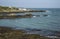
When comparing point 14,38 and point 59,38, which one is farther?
point 59,38

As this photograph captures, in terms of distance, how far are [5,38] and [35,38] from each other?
3377mm

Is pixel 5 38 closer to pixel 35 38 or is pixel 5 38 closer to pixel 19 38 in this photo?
pixel 19 38

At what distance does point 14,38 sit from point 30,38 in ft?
5.86

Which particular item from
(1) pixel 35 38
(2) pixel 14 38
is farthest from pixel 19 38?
(1) pixel 35 38

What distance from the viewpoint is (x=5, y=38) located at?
19328mm

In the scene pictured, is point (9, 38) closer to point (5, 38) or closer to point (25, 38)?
point (5, 38)

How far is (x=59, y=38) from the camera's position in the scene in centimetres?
2112

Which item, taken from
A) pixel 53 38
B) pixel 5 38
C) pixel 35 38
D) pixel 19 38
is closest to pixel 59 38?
pixel 53 38

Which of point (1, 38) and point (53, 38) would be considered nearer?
point (1, 38)

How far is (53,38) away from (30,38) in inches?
111

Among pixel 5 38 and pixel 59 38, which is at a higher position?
pixel 5 38

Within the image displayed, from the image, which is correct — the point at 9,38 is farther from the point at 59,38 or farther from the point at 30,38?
the point at 59,38

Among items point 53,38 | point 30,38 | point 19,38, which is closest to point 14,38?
point 19,38

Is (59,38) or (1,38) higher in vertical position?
(1,38)
